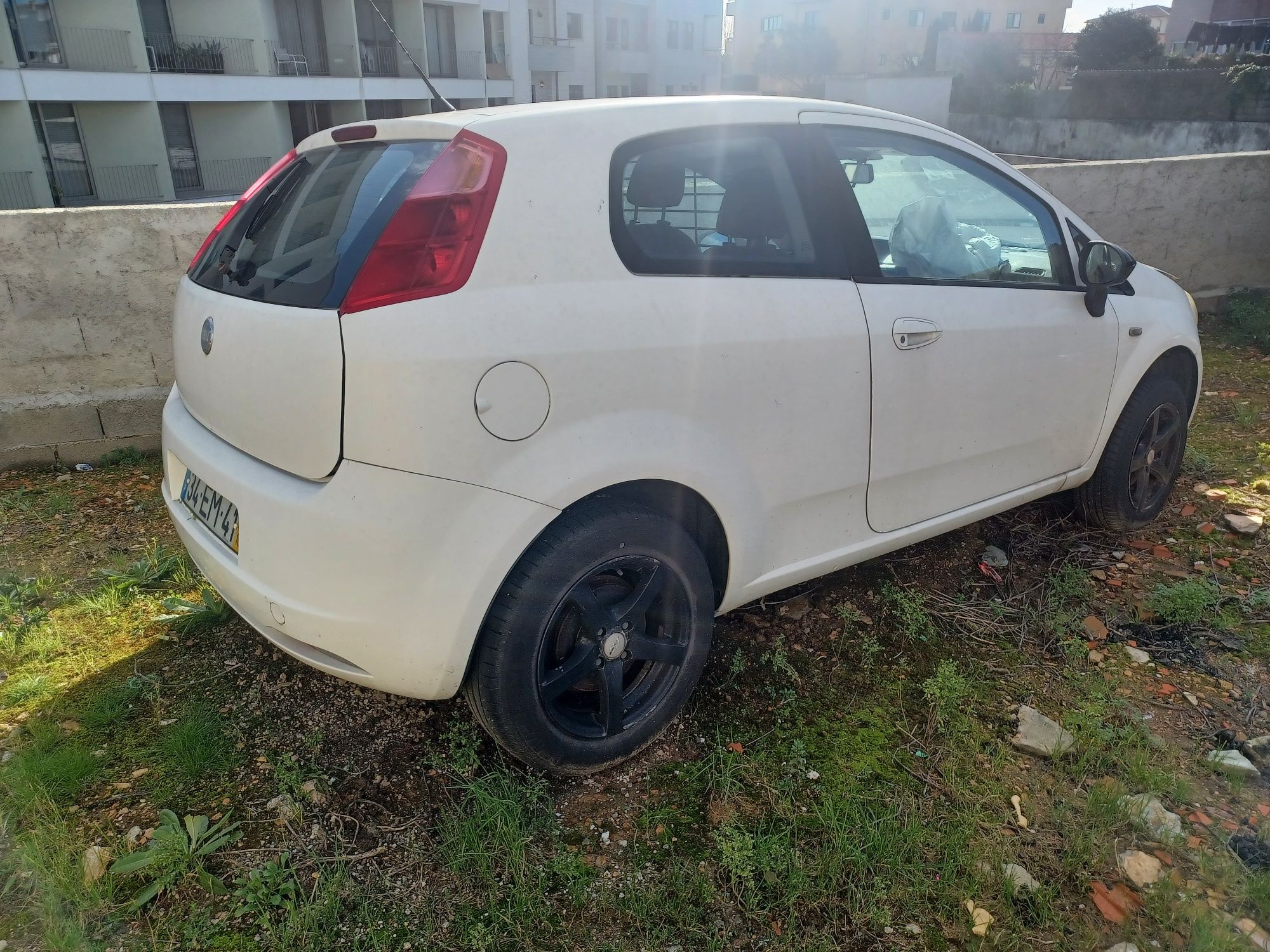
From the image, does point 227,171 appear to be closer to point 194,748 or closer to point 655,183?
point 194,748

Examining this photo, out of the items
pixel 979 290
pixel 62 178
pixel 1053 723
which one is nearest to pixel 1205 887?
pixel 1053 723

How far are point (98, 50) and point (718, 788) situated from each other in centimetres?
2584

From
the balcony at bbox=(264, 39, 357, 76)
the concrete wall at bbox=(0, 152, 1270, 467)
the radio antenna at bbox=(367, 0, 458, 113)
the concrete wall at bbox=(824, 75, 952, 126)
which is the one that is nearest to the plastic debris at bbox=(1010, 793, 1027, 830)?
the radio antenna at bbox=(367, 0, 458, 113)

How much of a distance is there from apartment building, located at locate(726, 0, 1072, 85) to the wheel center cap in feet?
185

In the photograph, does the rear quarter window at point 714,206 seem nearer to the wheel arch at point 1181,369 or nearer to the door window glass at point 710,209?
the door window glass at point 710,209

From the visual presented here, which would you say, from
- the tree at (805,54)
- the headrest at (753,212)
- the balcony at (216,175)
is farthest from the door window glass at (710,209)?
the tree at (805,54)

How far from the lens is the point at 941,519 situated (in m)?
3.07

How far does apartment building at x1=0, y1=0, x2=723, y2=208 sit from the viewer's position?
A: 800 inches

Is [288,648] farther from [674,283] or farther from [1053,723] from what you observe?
[1053,723]

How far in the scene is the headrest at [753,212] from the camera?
2.50m

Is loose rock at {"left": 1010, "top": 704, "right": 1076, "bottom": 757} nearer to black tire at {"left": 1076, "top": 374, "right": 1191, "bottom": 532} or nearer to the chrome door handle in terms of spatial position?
the chrome door handle

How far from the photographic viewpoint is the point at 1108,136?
93.7ft

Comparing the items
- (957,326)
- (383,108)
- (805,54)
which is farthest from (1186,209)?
(805,54)

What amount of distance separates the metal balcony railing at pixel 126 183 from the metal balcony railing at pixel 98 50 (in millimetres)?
2284
